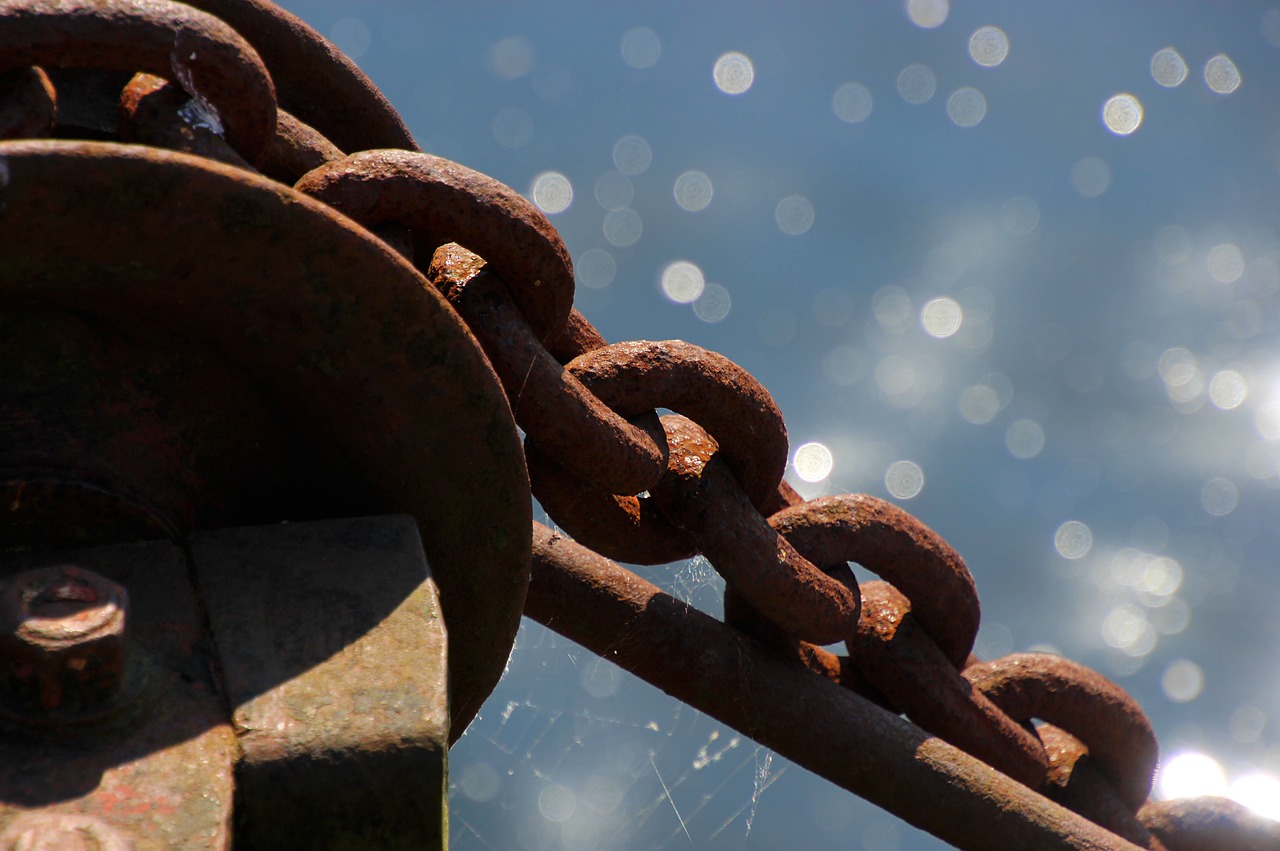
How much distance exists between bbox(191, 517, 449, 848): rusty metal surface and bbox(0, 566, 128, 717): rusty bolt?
0.11 m

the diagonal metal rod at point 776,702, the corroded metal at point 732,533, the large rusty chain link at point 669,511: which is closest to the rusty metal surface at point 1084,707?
the large rusty chain link at point 669,511

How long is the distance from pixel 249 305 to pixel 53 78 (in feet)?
1.31

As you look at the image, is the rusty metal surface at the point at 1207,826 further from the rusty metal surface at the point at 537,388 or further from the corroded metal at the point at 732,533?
the rusty metal surface at the point at 537,388

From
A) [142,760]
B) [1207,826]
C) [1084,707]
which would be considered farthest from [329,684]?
[1207,826]

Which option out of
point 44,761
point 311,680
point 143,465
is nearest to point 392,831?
point 311,680

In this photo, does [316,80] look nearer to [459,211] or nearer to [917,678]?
[459,211]

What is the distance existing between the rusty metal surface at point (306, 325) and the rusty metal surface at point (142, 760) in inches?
8.2

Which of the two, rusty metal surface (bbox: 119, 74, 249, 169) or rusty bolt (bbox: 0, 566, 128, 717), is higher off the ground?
rusty metal surface (bbox: 119, 74, 249, 169)

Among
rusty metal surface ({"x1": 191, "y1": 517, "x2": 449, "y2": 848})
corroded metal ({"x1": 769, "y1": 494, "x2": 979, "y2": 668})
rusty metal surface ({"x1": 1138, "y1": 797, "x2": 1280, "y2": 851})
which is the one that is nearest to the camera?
rusty metal surface ({"x1": 191, "y1": 517, "x2": 449, "y2": 848})

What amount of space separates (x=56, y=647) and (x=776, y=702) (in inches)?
48.0

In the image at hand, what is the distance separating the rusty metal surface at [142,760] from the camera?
0.95 meters

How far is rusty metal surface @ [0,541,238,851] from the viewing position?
953mm

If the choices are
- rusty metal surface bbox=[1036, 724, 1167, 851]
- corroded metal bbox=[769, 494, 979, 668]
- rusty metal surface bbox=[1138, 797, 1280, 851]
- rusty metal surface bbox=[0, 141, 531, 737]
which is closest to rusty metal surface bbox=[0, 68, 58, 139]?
rusty metal surface bbox=[0, 141, 531, 737]

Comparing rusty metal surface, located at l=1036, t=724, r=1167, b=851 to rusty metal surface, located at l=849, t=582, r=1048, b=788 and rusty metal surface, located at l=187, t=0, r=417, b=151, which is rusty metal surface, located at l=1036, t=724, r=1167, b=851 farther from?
rusty metal surface, located at l=187, t=0, r=417, b=151
